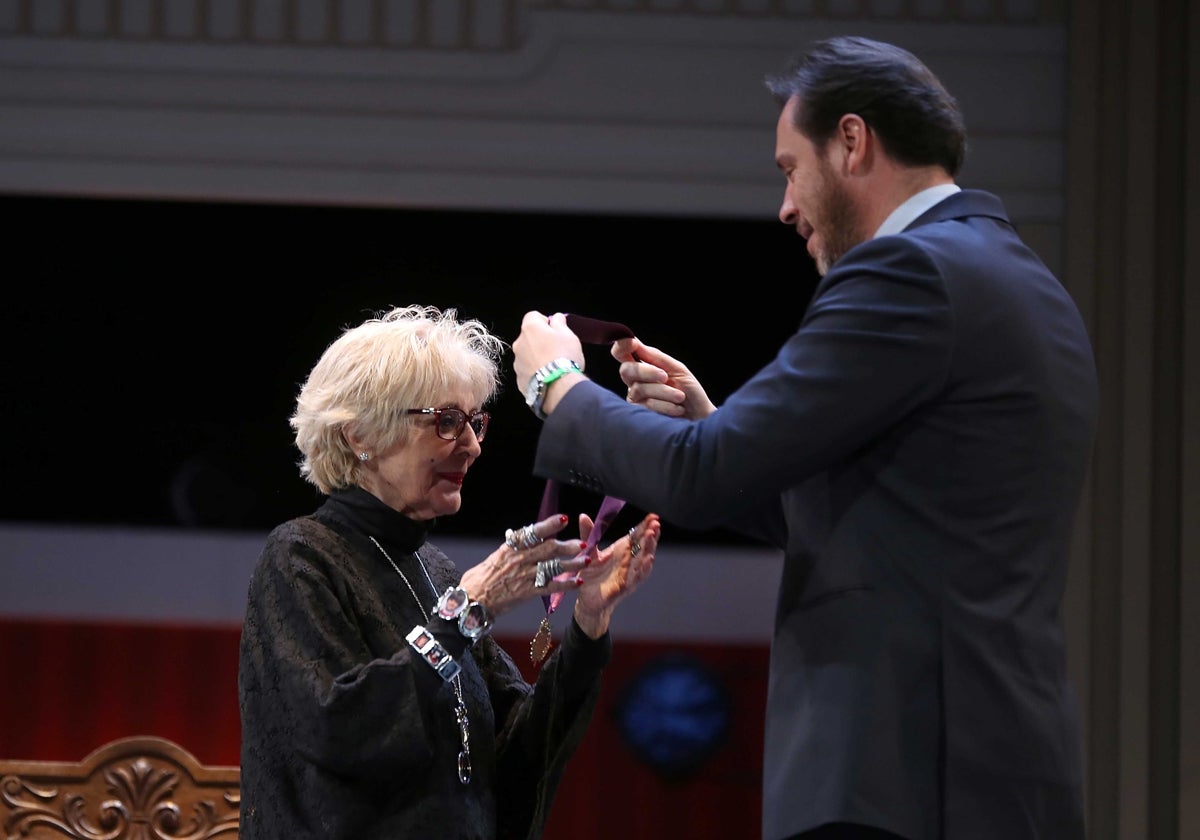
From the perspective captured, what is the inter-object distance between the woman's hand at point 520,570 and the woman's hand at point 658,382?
0.73ft

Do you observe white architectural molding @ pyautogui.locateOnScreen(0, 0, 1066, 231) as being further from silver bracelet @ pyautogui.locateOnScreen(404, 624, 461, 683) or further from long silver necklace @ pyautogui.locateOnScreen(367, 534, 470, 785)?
silver bracelet @ pyautogui.locateOnScreen(404, 624, 461, 683)

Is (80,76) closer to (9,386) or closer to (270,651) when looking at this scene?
(9,386)

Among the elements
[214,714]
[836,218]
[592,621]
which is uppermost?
[836,218]

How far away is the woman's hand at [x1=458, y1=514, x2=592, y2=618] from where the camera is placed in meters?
1.94

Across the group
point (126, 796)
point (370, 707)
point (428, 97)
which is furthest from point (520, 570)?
point (428, 97)

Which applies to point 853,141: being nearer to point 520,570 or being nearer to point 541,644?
point 520,570

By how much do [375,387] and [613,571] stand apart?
0.49 m

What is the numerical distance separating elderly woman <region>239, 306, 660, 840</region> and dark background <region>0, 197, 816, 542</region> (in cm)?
141

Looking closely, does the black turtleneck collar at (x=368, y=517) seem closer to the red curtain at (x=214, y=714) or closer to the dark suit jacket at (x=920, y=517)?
the dark suit jacket at (x=920, y=517)

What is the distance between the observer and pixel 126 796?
2924 millimetres

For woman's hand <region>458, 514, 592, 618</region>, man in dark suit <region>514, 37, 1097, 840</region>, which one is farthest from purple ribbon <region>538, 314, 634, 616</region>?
man in dark suit <region>514, 37, 1097, 840</region>

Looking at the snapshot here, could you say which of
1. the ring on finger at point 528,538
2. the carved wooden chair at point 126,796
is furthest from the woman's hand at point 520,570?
the carved wooden chair at point 126,796

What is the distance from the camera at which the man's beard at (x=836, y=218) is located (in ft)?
5.12

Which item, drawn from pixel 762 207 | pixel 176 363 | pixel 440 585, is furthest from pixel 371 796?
pixel 762 207
